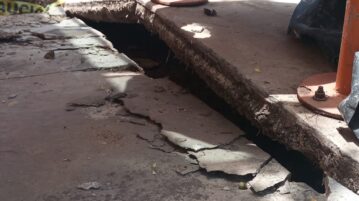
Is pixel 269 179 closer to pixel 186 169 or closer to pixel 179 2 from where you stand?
pixel 186 169

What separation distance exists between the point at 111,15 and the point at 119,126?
8.88ft

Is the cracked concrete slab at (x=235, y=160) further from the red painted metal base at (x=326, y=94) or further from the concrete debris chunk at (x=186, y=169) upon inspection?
the red painted metal base at (x=326, y=94)

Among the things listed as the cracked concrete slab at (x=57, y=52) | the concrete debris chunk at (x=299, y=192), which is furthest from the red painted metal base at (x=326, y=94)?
the cracked concrete slab at (x=57, y=52)

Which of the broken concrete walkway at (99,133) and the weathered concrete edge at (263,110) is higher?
the weathered concrete edge at (263,110)

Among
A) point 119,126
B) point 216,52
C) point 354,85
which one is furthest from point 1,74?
point 354,85

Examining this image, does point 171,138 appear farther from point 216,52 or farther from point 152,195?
point 216,52

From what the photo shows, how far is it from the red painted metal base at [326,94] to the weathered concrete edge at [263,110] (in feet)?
0.39

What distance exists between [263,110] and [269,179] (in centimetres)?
46

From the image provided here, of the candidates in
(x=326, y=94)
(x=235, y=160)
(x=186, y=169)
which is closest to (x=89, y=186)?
(x=186, y=169)

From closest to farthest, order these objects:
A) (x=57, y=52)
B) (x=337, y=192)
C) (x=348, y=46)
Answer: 1. (x=337, y=192)
2. (x=348, y=46)
3. (x=57, y=52)

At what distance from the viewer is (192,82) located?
383 centimetres

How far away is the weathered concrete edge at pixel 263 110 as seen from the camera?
2094 mm

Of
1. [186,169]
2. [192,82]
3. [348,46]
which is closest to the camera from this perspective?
[186,169]

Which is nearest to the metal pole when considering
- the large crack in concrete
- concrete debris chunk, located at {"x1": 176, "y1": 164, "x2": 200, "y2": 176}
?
the large crack in concrete
